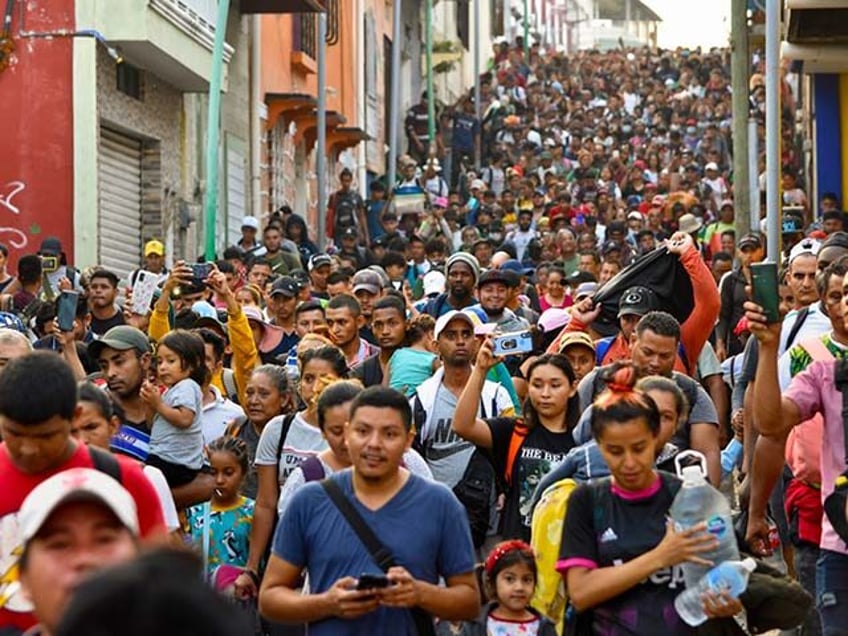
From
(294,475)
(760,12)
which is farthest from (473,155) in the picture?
(294,475)

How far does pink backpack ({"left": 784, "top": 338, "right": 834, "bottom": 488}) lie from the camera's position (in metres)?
8.75

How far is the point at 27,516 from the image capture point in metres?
4.65

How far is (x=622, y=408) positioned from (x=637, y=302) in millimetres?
4699

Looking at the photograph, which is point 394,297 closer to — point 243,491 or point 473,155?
point 243,491

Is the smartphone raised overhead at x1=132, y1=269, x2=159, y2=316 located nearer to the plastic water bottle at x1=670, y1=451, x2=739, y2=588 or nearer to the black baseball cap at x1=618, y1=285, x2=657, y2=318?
the black baseball cap at x1=618, y1=285, x2=657, y2=318

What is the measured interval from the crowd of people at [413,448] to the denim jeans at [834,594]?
12 mm

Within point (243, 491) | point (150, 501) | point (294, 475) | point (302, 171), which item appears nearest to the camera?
point (150, 501)

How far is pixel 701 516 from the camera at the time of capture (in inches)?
268

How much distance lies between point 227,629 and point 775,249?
13096mm

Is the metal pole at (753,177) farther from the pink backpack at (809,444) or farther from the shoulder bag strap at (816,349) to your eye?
the pink backpack at (809,444)

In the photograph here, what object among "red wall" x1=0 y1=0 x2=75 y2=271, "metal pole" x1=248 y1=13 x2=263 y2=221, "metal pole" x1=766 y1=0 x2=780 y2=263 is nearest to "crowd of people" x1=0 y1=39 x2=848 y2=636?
"metal pole" x1=766 y1=0 x2=780 y2=263

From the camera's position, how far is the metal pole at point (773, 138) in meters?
15.7

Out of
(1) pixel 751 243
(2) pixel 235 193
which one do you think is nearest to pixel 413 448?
(1) pixel 751 243

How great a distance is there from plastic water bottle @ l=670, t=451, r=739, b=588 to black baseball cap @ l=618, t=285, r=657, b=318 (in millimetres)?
4673
